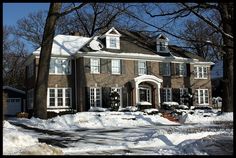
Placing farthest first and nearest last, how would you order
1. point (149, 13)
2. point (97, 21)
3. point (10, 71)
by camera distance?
point (10, 71)
point (97, 21)
point (149, 13)

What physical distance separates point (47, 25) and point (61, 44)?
1154 centimetres

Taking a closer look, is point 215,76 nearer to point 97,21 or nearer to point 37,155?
point 97,21

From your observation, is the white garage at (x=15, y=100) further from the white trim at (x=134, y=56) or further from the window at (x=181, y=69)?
the window at (x=181, y=69)

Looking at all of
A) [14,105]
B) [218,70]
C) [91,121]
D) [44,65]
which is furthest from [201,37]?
[218,70]

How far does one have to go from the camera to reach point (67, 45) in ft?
123

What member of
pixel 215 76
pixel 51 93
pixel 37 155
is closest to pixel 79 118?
pixel 51 93

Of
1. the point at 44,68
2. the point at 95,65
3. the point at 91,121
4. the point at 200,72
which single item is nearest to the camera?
the point at 91,121

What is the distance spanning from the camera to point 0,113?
977 cm

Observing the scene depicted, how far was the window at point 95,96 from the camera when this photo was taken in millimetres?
35338

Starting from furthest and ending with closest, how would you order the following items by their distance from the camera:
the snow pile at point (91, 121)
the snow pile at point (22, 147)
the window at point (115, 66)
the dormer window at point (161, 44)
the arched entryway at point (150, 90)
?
1. the dormer window at point (161, 44)
2. the arched entryway at point (150, 90)
3. the window at point (115, 66)
4. the snow pile at point (91, 121)
5. the snow pile at point (22, 147)

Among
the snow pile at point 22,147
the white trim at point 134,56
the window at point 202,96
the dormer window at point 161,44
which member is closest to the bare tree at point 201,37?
the snow pile at point 22,147

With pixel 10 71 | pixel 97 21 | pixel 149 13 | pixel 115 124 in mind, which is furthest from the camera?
pixel 10 71

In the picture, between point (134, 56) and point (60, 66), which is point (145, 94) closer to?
point (134, 56)

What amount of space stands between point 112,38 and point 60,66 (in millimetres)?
5758
